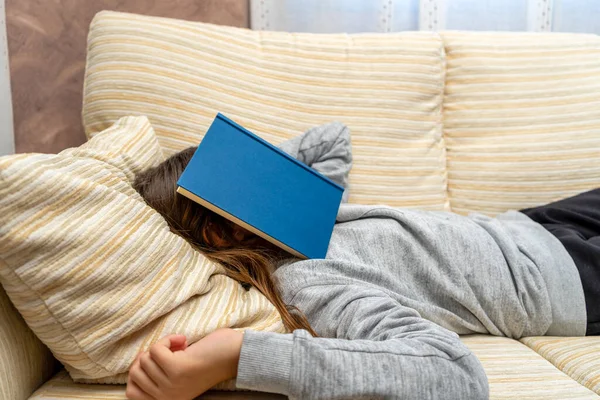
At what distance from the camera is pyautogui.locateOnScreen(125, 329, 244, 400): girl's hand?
701 mm

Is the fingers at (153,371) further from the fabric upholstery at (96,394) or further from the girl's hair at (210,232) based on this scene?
the girl's hair at (210,232)

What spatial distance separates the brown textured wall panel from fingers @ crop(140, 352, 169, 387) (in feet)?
3.24

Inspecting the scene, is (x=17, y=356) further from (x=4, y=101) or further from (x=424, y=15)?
(x=424, y=15)

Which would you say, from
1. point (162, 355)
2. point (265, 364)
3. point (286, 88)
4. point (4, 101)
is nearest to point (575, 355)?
point (265, 364)

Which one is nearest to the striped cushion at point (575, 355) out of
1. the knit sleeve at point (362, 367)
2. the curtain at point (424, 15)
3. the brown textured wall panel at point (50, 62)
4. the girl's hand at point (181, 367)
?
the knit sleeve at point (362, 367)

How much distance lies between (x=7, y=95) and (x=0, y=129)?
0.09 metres

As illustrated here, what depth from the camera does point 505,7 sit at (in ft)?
5.56

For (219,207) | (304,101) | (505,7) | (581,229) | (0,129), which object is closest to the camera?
(219,207)

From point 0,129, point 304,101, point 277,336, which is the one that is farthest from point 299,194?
point 0,129

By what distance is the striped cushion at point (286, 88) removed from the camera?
1.22 metres

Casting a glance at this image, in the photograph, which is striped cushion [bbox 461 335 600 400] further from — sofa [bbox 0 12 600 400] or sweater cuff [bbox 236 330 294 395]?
sofa [bbox 0 12 600 400]

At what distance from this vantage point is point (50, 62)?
151 centimetres

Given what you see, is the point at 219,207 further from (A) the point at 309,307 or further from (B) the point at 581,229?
(B) the point at 581,229

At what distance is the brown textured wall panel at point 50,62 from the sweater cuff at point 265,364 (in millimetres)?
1058
